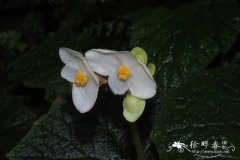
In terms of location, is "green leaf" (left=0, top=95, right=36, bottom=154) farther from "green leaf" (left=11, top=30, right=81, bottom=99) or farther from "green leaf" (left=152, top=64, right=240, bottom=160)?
"green leaf" (left=152, top=64, right=240, bottom=160)

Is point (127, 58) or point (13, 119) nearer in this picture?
point (127, 58)

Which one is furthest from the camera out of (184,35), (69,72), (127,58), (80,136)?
(184,35)

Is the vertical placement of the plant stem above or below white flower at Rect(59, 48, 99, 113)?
below

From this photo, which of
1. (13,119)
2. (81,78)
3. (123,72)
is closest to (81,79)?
(81,78)

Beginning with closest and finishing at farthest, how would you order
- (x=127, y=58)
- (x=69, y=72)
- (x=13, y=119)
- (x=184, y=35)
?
(x=127, y=58), (x=69, y=72), (x=184, y=35), (x=13, y=119)

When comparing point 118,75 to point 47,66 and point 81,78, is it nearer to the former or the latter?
point 81,78

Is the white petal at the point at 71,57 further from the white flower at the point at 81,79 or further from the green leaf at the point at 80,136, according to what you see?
the green leaf at the point at 80,136

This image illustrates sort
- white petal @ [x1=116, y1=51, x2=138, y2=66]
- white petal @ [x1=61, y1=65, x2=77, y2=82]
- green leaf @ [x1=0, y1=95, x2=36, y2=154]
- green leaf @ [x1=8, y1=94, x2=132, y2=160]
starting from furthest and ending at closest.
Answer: green leaf @ [x1=0, y1=95, x2=36, y2=154]
green leaf @ [x1=8, y1=94, x2=132, y2=160]
white petal @ [x1=61, y1=65, x2=77, y2=82]
white petal @ [x1=116, y1=51, x2=138, y2=66]

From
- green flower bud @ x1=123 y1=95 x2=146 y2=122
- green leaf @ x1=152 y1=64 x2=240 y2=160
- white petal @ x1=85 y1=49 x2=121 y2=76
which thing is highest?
white petal @ x1=85 y1=49 x2=121 y2=76

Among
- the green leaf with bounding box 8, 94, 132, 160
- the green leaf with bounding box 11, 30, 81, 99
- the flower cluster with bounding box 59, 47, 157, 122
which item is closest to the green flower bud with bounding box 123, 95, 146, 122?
the flower cluster with bounding box 59, 47, 157, 122
